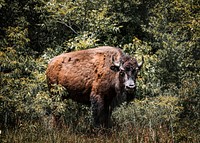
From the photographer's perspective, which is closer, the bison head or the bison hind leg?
the bison head

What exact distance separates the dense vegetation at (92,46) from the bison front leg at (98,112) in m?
0.31

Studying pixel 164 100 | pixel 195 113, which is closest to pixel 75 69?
pixel 164 100

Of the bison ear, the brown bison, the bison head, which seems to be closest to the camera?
the bison head

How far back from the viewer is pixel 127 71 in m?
8.61

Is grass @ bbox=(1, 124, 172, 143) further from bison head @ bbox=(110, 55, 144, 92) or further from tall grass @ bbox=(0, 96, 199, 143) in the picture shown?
bison head @ bbox=(110, 55, 144, 92)

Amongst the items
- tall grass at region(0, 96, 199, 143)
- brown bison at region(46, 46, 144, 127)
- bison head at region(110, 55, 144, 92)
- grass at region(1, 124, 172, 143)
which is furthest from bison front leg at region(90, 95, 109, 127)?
grass at region(1, 124, 172, 143)

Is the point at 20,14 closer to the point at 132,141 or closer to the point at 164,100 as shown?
the point at 164,100

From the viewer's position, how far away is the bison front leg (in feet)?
29.8

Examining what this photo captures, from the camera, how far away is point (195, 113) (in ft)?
29.6

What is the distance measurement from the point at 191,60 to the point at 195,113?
16.3ft

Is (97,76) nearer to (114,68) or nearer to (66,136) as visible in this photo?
(114,68)

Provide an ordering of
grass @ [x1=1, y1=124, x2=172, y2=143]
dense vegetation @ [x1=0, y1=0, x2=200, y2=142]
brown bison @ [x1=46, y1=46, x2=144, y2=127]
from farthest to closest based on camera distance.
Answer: brown bison @ [x1=46, y1=46, x2=144, y2=127], dense vegetation @ [x1=0, y1=0, x2=200, y2=142], grass @ [x1=1, y1=124, x2=172, y2=143]

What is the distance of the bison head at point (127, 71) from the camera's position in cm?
832

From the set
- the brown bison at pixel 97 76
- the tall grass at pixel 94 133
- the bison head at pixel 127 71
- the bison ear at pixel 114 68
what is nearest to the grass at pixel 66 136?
the tall grass at pixel 94 133
